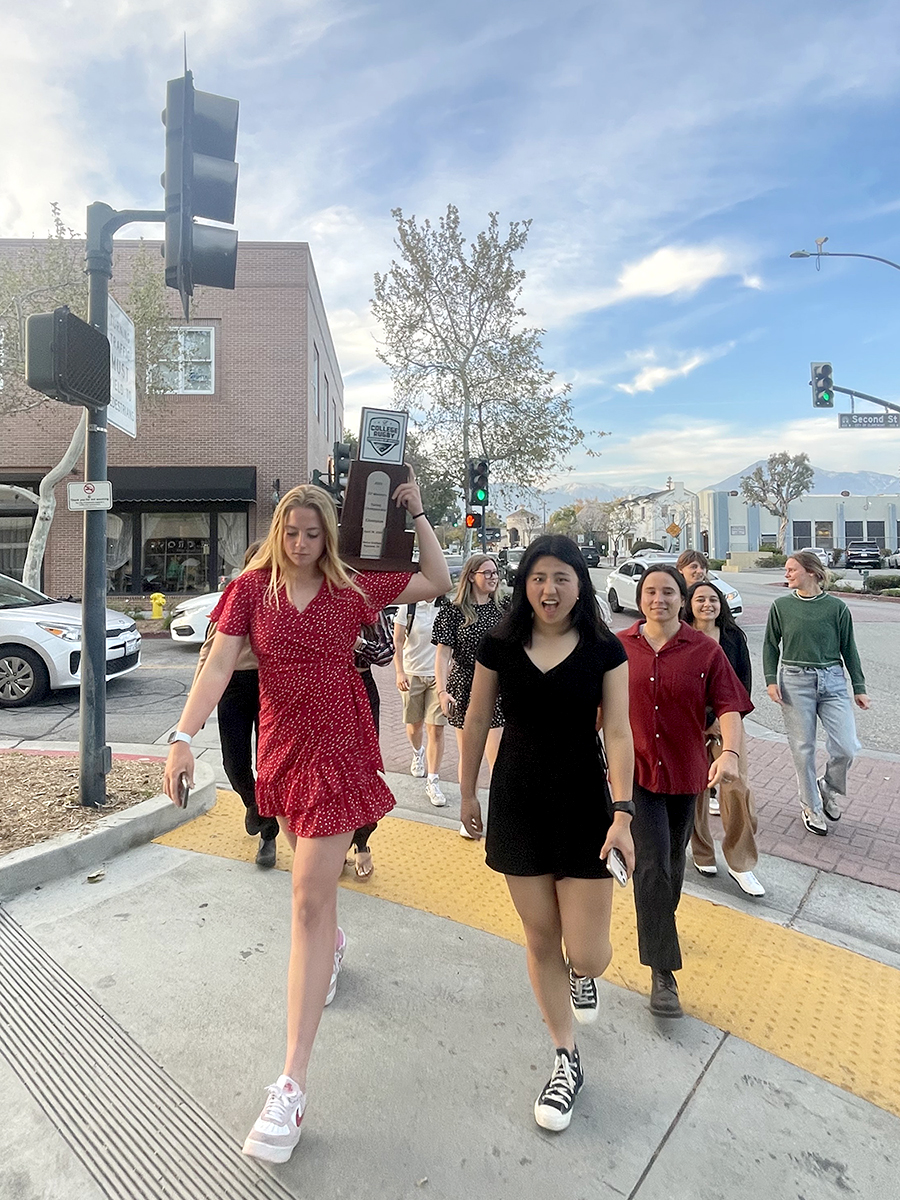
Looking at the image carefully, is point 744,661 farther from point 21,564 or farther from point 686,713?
point 21,564

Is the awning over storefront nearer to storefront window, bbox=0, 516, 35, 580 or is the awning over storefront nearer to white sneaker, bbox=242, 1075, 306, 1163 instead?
storefront window, bbox=0, 516, 35, 580

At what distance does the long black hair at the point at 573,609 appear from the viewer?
7.63 feet

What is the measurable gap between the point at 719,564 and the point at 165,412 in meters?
42.0

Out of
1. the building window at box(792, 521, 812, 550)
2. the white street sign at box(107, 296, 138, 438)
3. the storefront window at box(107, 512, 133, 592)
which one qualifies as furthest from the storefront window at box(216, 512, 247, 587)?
the building window at box(792, 521, 812, 550)

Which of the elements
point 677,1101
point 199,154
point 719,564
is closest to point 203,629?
point 199,154

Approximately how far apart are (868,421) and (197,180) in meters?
25.2

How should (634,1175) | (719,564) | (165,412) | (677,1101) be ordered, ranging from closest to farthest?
(634,1175) < (677,1101) < (165,412) < (719,564)

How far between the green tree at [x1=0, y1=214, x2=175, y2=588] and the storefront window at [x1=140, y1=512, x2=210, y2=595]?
3.75 m

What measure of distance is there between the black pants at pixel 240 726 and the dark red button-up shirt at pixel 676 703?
2.15 m

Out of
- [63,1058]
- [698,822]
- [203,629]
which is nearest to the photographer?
[63,1058]

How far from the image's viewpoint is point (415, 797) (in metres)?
5.27

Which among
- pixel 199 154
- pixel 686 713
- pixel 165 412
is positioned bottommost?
pixel 686 713

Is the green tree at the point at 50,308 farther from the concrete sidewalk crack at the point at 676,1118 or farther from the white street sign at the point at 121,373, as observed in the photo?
the concrete sidewalk crack at the point at 676,1118

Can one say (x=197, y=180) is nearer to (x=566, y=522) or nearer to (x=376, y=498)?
(x=376, y=498)
